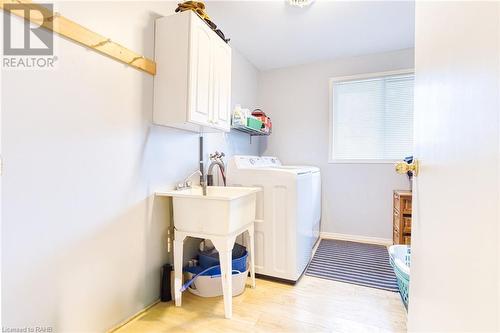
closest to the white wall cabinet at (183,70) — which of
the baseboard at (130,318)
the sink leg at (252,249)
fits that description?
the sink leg at (252,249)

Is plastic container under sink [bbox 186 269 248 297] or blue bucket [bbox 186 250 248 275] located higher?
blue bucket [bbox 186 250 248 275]

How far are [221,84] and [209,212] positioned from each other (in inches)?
40.1

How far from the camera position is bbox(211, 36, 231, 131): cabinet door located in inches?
75.9

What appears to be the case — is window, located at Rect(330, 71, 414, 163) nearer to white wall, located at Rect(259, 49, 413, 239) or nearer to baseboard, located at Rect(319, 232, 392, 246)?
white wall, located at Rect(259, 49, 413, 239)

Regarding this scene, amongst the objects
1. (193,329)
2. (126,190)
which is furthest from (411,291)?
(126,190)

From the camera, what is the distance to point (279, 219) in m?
2.11

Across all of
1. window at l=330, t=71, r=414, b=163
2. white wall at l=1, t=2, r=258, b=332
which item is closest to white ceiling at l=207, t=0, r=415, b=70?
window at l=330, t=71, r=414, b=163

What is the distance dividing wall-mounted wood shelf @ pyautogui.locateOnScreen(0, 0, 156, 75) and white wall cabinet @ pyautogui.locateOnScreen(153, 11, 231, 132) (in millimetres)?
136

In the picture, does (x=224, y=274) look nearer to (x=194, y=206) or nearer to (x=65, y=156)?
(x=194, y=206)

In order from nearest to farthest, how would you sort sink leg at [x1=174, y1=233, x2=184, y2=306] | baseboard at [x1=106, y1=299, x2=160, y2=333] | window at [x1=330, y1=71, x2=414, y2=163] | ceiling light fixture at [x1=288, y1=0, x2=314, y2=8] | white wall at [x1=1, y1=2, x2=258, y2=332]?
white wall at [x1=1, y1=2, x2=258, y2=332]
baseboard at [x1=106, y1=299, x2=160, y2=333]
sink leg at [x1=174, y1=233, x2=184, y2=306]
ceiling light fixture at [x1=288, y1=0, x2=314, y2=8]
window at [x1=330, y1=71, x2=414, y2=163]

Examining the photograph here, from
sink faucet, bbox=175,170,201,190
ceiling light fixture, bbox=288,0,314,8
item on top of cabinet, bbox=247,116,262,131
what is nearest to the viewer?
sink faucet, bbox=175,170,201,190

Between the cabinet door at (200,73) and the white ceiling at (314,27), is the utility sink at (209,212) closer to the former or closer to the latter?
the cabinet door at (200,73)

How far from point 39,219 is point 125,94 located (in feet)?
2.66

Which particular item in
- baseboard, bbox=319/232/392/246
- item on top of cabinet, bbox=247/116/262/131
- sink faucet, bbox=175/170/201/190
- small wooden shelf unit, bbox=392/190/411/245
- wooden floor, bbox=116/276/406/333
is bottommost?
wooden floor, bbox=116/276/406/333
